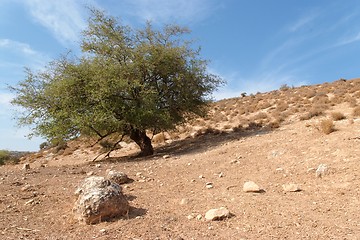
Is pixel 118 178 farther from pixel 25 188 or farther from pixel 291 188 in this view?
pixel 291 188

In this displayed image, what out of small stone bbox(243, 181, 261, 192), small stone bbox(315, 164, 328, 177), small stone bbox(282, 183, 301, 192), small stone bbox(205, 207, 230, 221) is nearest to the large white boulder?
small stone bbox(205, 207, 230, 221)

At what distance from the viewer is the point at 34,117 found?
45.0 ft

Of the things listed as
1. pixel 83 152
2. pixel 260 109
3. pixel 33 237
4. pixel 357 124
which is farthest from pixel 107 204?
pixel 260 109

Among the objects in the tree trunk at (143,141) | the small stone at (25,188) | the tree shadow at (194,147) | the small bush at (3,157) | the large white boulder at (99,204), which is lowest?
the large white boulder at (99,204)

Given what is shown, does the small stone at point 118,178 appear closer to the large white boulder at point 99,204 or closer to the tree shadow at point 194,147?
the large white boulder at point 99,204

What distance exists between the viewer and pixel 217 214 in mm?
5344

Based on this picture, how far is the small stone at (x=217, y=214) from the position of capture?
5301 mm

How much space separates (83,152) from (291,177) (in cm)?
1750

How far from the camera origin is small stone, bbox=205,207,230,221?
17.4 feet

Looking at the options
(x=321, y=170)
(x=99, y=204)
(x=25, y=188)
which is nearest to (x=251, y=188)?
(x=321, y=170)

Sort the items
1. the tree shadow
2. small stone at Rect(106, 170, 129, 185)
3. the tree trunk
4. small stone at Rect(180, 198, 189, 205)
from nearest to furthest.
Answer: small stone at Rect(180, 198, 189, 205), small stone at Rect(106, 170, 129, 185), the tree shadow, the tree trunk

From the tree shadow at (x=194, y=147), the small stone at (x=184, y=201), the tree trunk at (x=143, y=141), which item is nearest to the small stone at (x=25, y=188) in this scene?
the small stone at (x=184, y=201)

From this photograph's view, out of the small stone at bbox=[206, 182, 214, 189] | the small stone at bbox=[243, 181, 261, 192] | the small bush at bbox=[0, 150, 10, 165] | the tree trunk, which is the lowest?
the small stone at bbox=[243, 181, 261, 192]

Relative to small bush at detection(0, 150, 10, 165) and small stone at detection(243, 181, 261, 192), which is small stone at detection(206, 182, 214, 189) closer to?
small stone at detection(243, 181, 261, 192)
